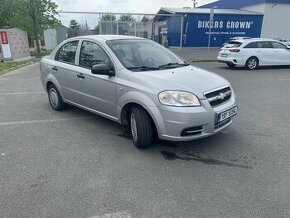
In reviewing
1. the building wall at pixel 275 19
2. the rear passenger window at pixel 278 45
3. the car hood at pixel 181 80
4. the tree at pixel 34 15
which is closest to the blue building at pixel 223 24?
the building wall at pixel 275 19

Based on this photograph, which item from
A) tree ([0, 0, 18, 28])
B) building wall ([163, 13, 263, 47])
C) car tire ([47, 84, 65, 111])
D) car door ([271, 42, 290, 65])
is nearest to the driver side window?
car tire ([47, 84, 65, 111])

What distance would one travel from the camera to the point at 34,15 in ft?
70.9

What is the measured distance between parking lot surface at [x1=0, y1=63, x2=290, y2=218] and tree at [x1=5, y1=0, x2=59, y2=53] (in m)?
18.4

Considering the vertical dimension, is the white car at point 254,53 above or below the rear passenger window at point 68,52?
below

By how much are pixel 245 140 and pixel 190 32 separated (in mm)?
25489

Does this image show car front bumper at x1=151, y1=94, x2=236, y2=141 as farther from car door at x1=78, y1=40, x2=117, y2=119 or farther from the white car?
the white car

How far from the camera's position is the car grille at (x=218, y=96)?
3947 millimetres

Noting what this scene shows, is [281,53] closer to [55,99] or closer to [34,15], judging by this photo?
[55,99]

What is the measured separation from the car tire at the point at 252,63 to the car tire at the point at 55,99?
34.4 feet

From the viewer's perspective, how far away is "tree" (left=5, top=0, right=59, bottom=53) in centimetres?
2129

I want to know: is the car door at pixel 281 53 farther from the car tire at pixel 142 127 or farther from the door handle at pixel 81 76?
the car tire at pixel 142 127

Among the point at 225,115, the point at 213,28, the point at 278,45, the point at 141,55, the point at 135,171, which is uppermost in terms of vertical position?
the point at 141,55

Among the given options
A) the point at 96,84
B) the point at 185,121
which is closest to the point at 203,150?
the point at 185,121

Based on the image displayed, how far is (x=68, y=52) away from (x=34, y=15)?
18418 mm
